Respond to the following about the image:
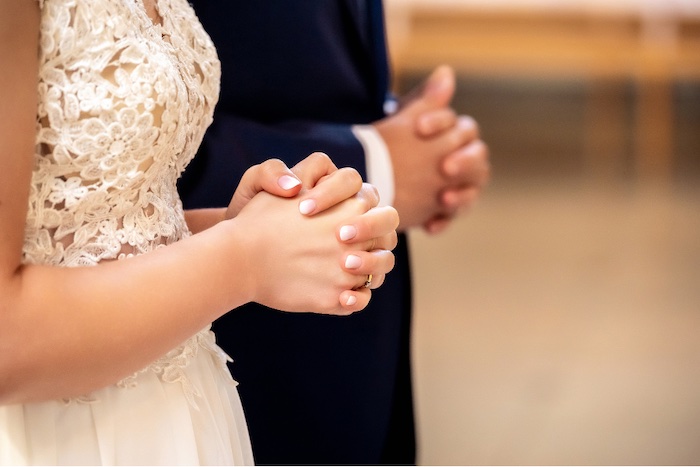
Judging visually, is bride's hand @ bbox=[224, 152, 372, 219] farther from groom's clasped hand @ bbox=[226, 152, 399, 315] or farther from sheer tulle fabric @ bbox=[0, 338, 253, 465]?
sheer tulle fabric @ bbox=[0, 338, 253, 465]

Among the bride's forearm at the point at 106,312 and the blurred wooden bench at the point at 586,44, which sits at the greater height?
the bride's forearm at the point at 106,312

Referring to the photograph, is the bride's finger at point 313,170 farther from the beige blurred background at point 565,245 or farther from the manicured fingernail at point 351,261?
the beige blurred background at point 565,245

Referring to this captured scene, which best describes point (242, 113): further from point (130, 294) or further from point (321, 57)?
point (130, 294)

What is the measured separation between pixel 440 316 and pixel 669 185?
1589mm

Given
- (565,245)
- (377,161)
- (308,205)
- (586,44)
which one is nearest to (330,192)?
(308,205)

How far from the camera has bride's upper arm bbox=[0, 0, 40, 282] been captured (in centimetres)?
50

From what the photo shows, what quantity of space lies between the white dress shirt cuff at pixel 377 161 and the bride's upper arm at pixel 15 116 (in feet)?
1.64

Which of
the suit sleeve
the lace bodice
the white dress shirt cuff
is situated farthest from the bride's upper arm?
the white dress shirt cuff

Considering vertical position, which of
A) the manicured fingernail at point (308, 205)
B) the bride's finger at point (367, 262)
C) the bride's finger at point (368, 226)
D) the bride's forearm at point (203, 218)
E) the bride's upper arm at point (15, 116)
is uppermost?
the bride's upper arm at point (15, 116)

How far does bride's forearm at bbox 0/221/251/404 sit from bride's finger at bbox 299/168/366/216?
55 millimetres

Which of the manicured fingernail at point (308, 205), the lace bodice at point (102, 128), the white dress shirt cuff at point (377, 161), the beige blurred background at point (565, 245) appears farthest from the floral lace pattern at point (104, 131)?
the beige blurred background at point (565, 245)

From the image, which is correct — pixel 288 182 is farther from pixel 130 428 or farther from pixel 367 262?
pixel 130 428

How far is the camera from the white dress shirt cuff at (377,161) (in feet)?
3.23

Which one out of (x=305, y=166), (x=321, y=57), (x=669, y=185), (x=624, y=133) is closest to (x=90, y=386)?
(x=305, y=166)
